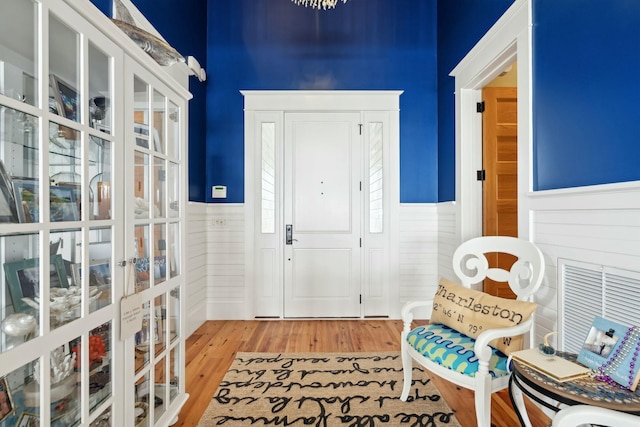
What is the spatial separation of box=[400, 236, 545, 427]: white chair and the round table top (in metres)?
0.26

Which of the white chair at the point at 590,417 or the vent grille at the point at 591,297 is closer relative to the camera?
the white chair at the point at 590,417

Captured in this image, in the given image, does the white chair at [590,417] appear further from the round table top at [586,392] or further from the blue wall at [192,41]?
the blue wall at [192,41]

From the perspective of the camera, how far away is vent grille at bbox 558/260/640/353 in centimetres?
128

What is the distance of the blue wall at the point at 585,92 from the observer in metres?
1.31

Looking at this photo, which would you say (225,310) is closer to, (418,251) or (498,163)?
(418,251)

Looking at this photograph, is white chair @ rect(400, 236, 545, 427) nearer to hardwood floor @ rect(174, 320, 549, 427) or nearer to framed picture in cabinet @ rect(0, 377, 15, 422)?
hardwood floor @ rect(174, 320, 549, 427)

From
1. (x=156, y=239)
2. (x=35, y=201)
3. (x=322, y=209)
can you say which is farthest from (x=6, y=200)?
(x=322, y=209)

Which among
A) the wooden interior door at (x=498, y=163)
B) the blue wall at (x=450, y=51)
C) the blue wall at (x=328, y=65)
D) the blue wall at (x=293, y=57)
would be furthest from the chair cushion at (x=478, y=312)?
the blue wall at (x=293, y=57)

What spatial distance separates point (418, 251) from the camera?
3.35m

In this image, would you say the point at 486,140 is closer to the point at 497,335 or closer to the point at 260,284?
the point at 497,335

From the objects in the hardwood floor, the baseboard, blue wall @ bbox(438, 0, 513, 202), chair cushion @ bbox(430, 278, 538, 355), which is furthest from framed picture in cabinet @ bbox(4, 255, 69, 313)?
blue wall @ bbox(438, 0, 513, 202)

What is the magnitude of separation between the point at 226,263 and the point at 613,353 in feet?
9.87

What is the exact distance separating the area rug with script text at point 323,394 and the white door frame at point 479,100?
3.97 feet

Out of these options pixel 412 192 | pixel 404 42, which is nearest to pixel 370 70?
pixel 404 42
